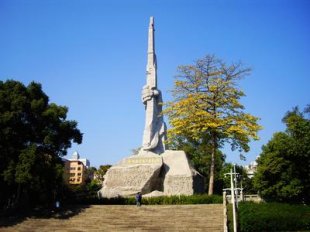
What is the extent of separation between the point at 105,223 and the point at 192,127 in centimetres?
994

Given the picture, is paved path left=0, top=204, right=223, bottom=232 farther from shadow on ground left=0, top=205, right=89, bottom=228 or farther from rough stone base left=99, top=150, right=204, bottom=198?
rough stone base left=99, top=150, right=204, bottom=198

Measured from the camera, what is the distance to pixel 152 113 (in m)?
32.6

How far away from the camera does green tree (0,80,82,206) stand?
23453 mm

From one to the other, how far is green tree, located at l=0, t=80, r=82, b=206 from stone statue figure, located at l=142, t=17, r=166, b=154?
253 inches

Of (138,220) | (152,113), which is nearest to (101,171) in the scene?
(152,113)

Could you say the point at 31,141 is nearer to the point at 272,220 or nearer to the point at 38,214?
the point at 38,214

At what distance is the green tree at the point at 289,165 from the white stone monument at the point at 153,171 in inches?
219

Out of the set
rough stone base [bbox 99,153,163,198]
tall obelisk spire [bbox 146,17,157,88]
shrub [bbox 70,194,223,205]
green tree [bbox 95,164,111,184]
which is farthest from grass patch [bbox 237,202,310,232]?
green tree [bbox 95,164,111,184]

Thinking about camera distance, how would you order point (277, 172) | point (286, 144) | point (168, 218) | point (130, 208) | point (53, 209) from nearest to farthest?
point (168, 218) → point (130, 208) → point (53, 209) → point (286, 144) → point (277, 172)

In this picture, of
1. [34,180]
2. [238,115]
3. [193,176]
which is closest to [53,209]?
[34,180]

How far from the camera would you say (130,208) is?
79.5ft

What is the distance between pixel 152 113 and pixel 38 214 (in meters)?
12.5

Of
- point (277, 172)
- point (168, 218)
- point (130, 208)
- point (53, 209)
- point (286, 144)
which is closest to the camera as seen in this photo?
point (168, 218)

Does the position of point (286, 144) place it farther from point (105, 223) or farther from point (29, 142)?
point (29, 142)
